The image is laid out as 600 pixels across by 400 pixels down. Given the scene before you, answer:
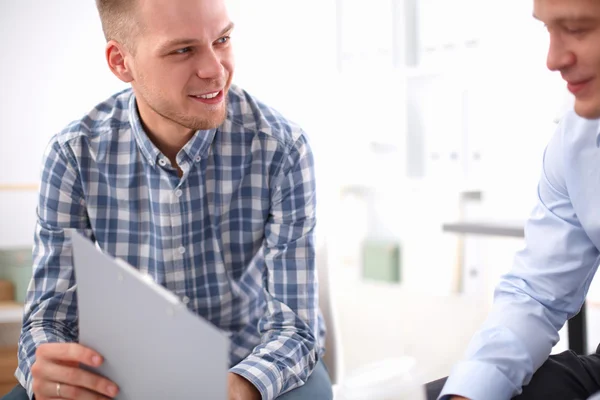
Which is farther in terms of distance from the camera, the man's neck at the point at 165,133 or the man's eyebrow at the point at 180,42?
the man's neck at the point at 165,133

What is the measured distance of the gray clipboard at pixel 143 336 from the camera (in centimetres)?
68

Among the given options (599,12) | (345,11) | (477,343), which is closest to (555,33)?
(599,12)

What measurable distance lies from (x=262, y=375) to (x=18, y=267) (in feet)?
5.64

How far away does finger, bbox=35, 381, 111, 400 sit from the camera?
91cm

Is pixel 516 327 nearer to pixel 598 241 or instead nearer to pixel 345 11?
pixel 598 241

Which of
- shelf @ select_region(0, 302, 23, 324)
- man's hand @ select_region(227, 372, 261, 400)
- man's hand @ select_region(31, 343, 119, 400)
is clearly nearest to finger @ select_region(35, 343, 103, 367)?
man's hand @ select_region(31, 343, 119, 400)

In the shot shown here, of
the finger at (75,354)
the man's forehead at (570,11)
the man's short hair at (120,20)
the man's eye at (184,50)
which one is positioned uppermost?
the man's short hair at (120,20)

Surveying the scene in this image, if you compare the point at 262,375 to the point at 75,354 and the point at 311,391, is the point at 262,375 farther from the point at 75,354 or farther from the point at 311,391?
the point at 75,354

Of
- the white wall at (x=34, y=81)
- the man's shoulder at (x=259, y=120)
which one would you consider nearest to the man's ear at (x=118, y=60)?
the man's shoulder at (x=259, y=120)

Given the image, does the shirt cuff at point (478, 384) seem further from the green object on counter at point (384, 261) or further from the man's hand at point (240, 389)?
the green object on counter at point (384, 261)

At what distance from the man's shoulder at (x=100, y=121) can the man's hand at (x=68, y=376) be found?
506mm

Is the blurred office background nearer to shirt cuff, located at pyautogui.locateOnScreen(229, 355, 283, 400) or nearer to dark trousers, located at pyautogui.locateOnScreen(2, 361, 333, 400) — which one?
dark trousers, located at pyautogui.locateOnScreen(2, 361, 333, 400)

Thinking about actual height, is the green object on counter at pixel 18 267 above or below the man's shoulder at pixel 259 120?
below

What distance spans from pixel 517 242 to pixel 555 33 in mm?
1655
